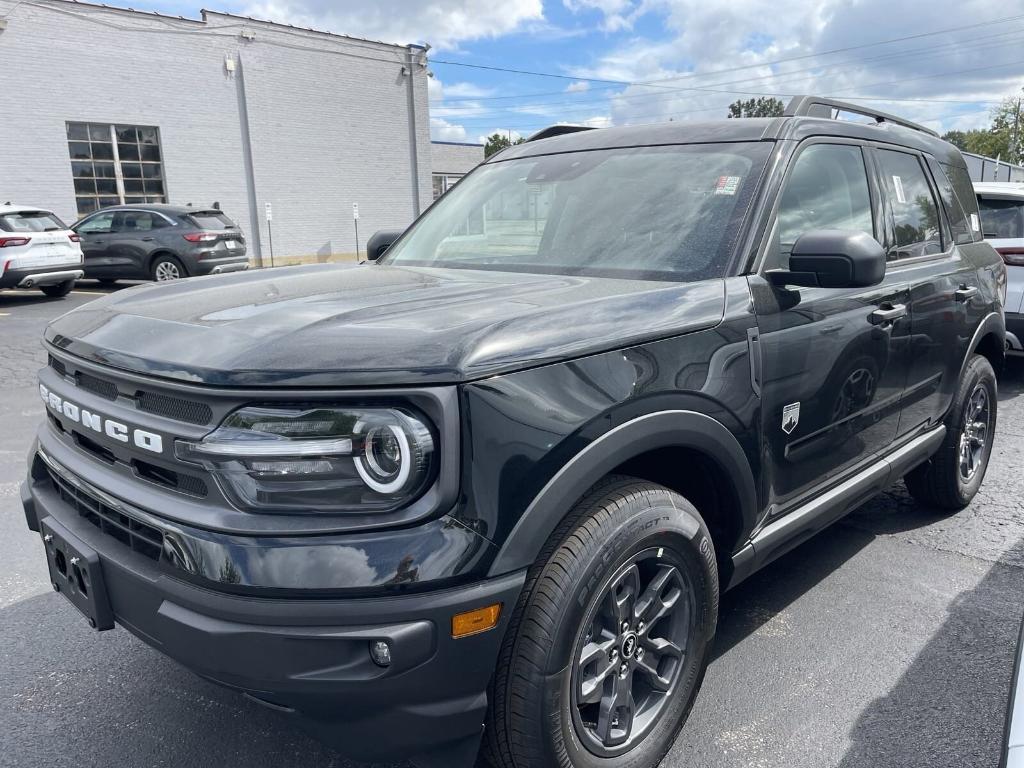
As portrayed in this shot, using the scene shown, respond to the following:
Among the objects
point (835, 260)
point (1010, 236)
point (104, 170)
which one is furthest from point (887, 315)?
point (104, 170)

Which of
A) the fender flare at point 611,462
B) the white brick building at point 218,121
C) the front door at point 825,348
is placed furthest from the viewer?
the white brick building at point 218,121

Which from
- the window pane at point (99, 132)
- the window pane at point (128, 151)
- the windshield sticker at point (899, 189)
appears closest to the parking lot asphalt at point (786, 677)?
the windshield sticker at point (899, 189)

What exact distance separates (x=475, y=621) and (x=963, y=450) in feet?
11.6

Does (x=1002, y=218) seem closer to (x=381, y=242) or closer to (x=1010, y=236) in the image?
(x=1010, y=236)

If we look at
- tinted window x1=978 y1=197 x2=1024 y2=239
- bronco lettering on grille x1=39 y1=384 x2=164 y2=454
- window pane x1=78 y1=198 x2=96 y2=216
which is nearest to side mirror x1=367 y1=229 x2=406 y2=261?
bronco lettering on grille x1=39 y1=384 x2=164 y2=454

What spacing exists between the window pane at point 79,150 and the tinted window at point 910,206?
1944 centimetres

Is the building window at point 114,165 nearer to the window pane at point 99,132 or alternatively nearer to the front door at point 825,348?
the window pane at point 99,132

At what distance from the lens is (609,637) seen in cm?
215

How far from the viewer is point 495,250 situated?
3.21 meters

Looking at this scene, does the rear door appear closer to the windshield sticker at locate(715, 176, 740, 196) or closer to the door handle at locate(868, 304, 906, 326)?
the door handle at locate(868, 304, 906, 326)

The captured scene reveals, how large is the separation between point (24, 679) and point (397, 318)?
6.64 ft

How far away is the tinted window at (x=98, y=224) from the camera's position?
51.0 feet

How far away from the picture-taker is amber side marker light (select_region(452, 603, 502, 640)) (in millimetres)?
1720

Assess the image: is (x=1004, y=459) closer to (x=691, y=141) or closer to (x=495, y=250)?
(x=691, y=141)
